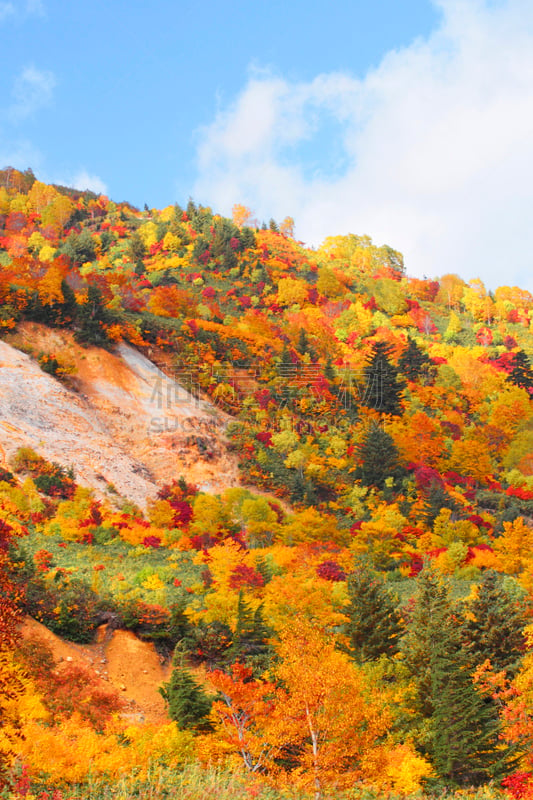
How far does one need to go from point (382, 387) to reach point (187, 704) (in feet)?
144

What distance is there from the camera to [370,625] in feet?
77.1

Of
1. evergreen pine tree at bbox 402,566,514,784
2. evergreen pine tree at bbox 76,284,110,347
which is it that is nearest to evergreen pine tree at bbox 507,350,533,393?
evergreen pine tree at bbox 76,284,110,347

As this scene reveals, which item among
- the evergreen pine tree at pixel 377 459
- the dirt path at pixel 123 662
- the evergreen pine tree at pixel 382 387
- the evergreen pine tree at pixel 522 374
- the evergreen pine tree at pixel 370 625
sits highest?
the evergreen pine tree at pixel 522 374

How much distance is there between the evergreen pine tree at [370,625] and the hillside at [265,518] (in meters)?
0.12

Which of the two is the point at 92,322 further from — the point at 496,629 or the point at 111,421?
the point at 496,629

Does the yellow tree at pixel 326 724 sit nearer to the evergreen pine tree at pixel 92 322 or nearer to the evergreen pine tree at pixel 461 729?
the evergreen pine tree at pixel 461 729

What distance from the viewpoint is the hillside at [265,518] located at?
16453mm

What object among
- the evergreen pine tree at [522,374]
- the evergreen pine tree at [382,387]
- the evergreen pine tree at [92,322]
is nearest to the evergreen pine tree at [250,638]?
the evergreen pine tree at [92,322]

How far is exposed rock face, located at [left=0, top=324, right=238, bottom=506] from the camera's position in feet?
138

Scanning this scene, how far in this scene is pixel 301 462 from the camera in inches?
1873

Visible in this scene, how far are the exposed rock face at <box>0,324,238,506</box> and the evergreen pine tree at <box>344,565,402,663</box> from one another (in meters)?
21.7

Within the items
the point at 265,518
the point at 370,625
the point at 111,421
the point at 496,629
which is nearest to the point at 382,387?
the point at 265,518

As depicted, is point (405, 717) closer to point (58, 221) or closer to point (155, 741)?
point (155, 741)

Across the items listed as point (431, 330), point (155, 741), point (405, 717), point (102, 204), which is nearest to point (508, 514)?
point (405, 717)
